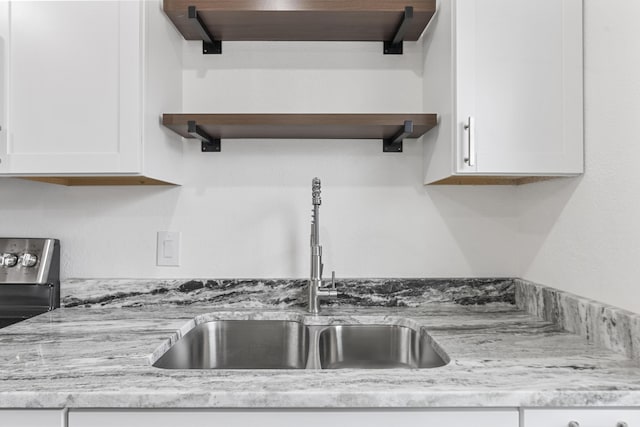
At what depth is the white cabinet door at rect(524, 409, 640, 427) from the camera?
850 mm

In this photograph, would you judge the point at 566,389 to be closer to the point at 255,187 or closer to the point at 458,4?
A: the point at 458,4

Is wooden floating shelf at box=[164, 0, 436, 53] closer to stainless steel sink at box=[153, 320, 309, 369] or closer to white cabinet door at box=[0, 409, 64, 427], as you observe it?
stainless steel sink at box=[153, 320, 309, 369]

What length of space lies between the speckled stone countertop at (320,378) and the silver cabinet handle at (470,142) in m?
0.48

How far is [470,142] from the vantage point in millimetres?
1198

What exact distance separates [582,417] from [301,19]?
131cm

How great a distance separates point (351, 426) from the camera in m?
0.87

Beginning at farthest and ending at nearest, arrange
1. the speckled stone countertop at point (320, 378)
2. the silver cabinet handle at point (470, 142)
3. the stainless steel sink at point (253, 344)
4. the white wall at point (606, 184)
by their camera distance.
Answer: the stainless steel sink at point (253, 344) < the silver cabinet handle at point (470, 142) < the white wall at point (606, 184) < the speckled stone countertop at point (320, 378)

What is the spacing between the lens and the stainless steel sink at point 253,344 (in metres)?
1.47

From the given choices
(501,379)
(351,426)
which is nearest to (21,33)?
(351,426)

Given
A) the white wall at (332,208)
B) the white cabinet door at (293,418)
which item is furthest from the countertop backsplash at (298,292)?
the white cabinet door at (293,418)

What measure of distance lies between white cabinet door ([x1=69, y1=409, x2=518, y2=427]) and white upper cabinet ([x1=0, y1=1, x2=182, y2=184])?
0.67 metres

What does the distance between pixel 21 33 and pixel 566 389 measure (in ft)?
5.34

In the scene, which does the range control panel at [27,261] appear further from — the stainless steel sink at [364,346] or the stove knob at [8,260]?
the stainless steel sink at [364,346]

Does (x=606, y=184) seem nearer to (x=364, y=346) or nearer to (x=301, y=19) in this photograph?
(x=364, y=346)
